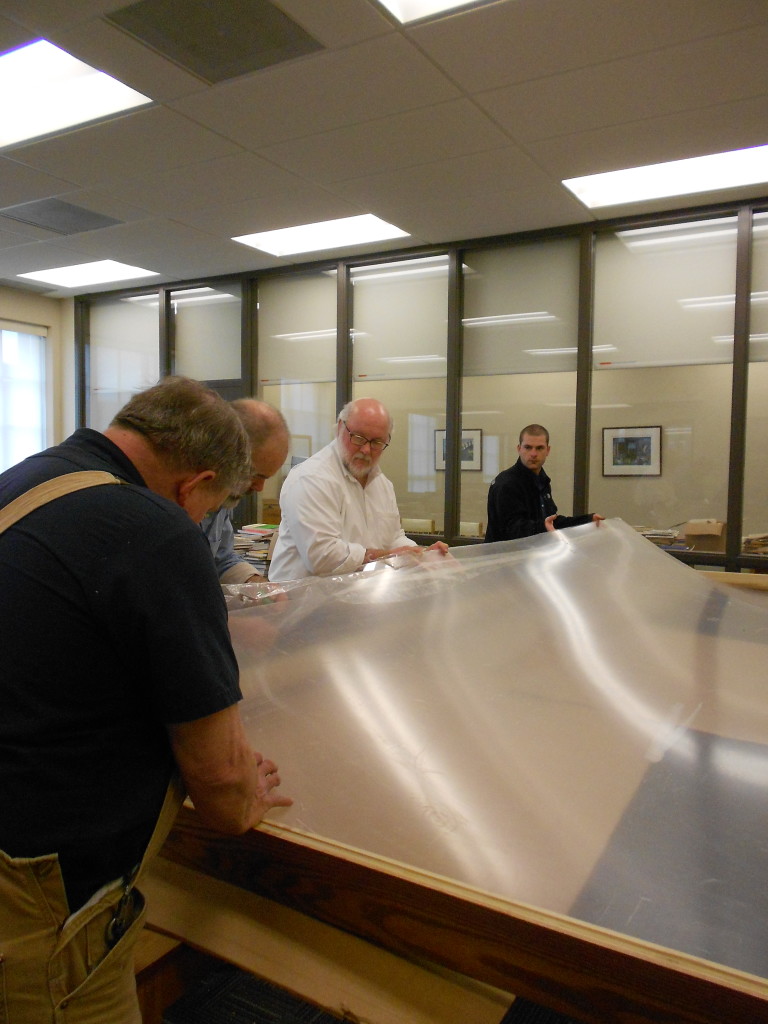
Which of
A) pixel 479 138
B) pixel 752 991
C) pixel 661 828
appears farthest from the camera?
pixel 479 138

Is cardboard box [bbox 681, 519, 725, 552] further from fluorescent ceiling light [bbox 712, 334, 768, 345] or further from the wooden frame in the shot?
the wooden frame

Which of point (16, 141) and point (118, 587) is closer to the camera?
point (118, 587)

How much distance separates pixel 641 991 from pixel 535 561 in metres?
1.67

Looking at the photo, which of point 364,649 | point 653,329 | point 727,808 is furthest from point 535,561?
point 653,329

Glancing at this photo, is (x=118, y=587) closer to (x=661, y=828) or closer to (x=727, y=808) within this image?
(x=661, y=828)

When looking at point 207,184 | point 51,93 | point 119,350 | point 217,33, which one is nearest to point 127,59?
point 217,33

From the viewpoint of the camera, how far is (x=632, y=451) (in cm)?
426

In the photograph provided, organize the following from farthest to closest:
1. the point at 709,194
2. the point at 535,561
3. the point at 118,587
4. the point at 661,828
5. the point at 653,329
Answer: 1. the point at 653,329
2. the point at 709,194
3. the point at 535,561
4. the point at 661,828
5. the point at 118,587

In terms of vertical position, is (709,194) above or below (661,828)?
above

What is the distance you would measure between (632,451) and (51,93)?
331cm

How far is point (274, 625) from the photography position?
5.36 feet

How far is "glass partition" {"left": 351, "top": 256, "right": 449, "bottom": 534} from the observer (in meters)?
4.83

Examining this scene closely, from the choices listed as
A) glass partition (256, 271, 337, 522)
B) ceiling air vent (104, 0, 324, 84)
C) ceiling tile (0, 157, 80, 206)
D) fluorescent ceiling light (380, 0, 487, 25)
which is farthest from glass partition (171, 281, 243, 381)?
fluorescent ceiling light (380, 0, 487, 25)

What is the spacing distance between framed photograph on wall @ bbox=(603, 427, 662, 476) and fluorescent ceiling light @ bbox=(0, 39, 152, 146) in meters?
2.90
